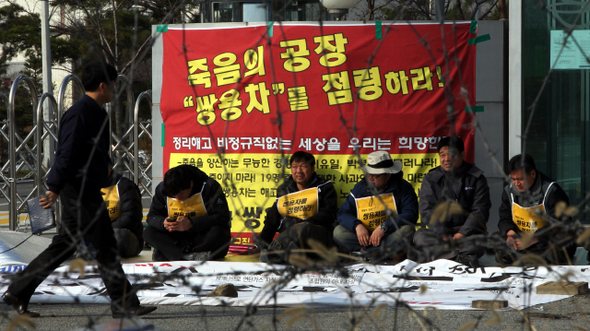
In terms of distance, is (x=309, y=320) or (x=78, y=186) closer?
(x=309, y=320)

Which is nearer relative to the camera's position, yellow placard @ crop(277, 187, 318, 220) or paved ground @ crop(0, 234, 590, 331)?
paved ground @ crop(0, 234, 590, 331)

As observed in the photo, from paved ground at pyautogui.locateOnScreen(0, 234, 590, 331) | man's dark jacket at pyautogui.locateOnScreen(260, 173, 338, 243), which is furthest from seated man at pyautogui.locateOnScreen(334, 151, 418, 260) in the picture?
paved ground at pyautogui.locateOnScreen(0, 234, 590, 331)

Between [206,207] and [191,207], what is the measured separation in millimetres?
161

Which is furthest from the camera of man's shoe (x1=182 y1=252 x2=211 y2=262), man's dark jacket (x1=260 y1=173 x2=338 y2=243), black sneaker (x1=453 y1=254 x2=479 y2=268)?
man's dark jacket (x1=260 y1=173 x2=338 y2=243)

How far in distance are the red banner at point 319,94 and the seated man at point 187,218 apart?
1.21 feet

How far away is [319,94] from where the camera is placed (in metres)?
6.14

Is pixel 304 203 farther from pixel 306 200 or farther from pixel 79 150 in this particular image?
pixel 79 150

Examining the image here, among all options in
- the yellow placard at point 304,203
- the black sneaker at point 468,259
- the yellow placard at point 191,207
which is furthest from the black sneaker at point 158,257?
the black sneaker at point 468,259

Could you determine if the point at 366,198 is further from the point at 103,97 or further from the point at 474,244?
the point at 474,244

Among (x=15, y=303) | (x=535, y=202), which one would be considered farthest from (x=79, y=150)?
(x=535, y=202)

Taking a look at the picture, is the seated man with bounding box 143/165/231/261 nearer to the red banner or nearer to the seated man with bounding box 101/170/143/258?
the seated man with bounding box 101/170/143/258

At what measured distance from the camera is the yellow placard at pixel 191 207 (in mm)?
5734

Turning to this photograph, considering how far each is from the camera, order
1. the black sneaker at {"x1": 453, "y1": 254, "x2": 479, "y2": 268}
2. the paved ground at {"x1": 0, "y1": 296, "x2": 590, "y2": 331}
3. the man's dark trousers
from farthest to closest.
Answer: the black sneaker at {"x1": 453, "y1": 254, "x2": 479, "y2": 268}
the man's dark trousers
the paved ground at {"x1": 0, "y1": 296, "x2": 590, "y2": 331}

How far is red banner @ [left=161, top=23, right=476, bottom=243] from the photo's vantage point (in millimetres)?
5988
